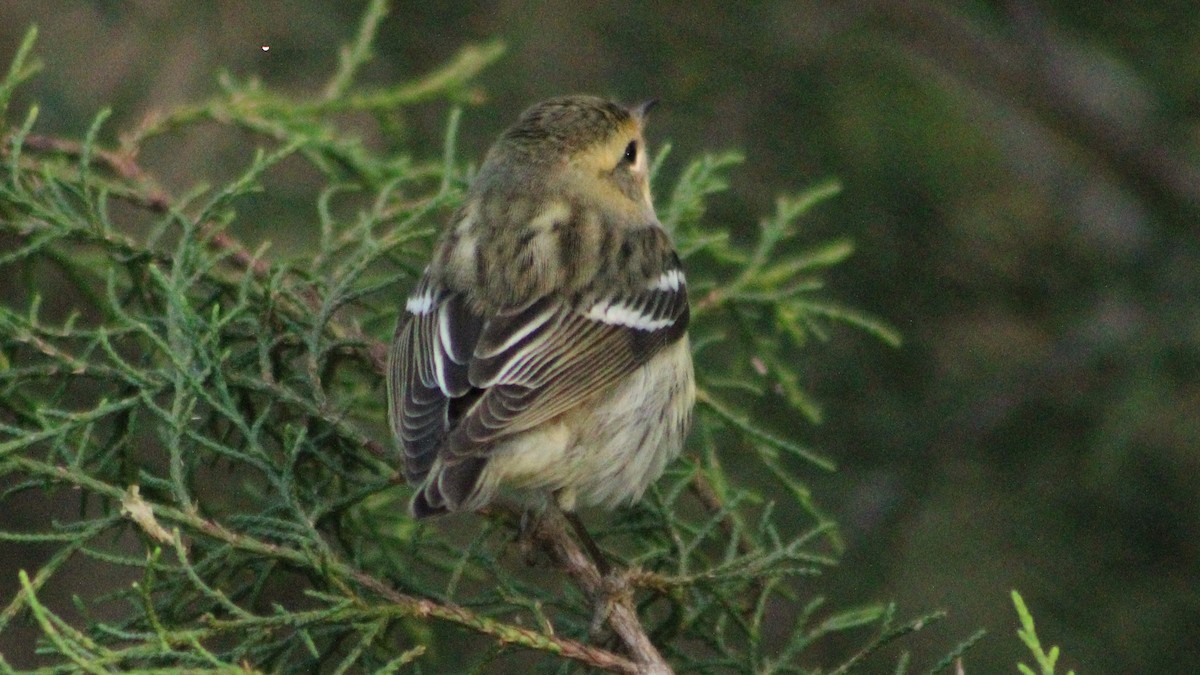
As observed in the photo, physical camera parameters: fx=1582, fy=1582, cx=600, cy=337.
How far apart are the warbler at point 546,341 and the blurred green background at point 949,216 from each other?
113 cm

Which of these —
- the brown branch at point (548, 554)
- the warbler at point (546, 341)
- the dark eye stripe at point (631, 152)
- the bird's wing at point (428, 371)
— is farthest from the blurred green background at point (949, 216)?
the bird's wing at point (428, 371)

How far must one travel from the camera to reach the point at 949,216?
660cm

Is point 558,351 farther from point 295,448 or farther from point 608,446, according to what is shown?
point 295,448

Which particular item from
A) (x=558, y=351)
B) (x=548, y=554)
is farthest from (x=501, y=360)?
(x=548, y=554)

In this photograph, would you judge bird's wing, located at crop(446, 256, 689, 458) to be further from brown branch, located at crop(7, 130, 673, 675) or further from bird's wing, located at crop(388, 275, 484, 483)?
brown branch, located at crop(7, 130, 673, 675)

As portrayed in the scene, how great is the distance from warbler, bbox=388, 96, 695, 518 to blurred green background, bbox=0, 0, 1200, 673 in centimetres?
113

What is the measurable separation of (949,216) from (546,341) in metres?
2.93

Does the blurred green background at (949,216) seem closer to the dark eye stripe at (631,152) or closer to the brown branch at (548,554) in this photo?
the dark eye stripe at (631,152)

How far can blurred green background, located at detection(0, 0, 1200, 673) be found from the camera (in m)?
6.12

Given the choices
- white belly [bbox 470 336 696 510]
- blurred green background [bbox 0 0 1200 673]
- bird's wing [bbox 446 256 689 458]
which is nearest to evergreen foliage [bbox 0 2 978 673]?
white belly [bbox 470 336 696 510]

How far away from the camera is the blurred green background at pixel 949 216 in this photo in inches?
241

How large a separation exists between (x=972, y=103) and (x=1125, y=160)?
110 cm

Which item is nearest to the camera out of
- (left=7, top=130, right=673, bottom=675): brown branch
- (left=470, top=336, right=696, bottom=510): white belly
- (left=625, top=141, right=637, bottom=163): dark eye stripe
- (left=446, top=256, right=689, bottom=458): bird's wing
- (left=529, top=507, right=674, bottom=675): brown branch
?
(left=7, top=130, right=673, bottom=675): brown branch

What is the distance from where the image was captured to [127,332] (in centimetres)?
390
